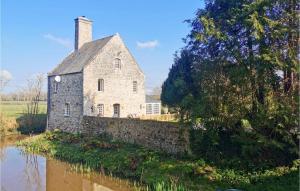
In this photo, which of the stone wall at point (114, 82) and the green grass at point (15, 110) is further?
the green grass at point (15, 110)

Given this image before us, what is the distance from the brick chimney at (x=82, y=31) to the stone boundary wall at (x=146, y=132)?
32.0ft

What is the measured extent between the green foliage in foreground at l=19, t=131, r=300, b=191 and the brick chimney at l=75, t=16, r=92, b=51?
1156 centimetres

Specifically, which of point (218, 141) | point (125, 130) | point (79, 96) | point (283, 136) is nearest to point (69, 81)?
point (79, 96)

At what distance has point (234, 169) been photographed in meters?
12.3

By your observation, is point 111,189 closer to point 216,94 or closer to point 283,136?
point 216,94

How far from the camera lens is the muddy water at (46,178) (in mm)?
13719

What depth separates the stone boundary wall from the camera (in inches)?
611

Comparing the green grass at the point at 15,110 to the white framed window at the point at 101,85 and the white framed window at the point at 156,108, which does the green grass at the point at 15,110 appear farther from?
the white framed window at the point at 156,108

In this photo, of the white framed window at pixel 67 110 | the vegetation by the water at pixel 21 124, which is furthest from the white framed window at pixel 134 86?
the vegetation by the water at pixel 21 124

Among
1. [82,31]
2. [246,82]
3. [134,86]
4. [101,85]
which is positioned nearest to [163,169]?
[246,82]

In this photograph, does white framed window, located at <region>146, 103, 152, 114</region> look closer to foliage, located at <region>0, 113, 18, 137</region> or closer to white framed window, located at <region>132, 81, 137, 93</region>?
white framed window, located at <region>132, 81, 137, 93</region>

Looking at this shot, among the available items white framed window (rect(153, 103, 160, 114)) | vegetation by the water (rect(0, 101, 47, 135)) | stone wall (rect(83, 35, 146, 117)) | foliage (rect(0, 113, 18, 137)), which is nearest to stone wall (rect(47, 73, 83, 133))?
stone wall (rect(83, 35, 146, 117))

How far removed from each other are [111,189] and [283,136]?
280 inches

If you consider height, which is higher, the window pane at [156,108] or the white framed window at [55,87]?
the white framed window at [55,87]
